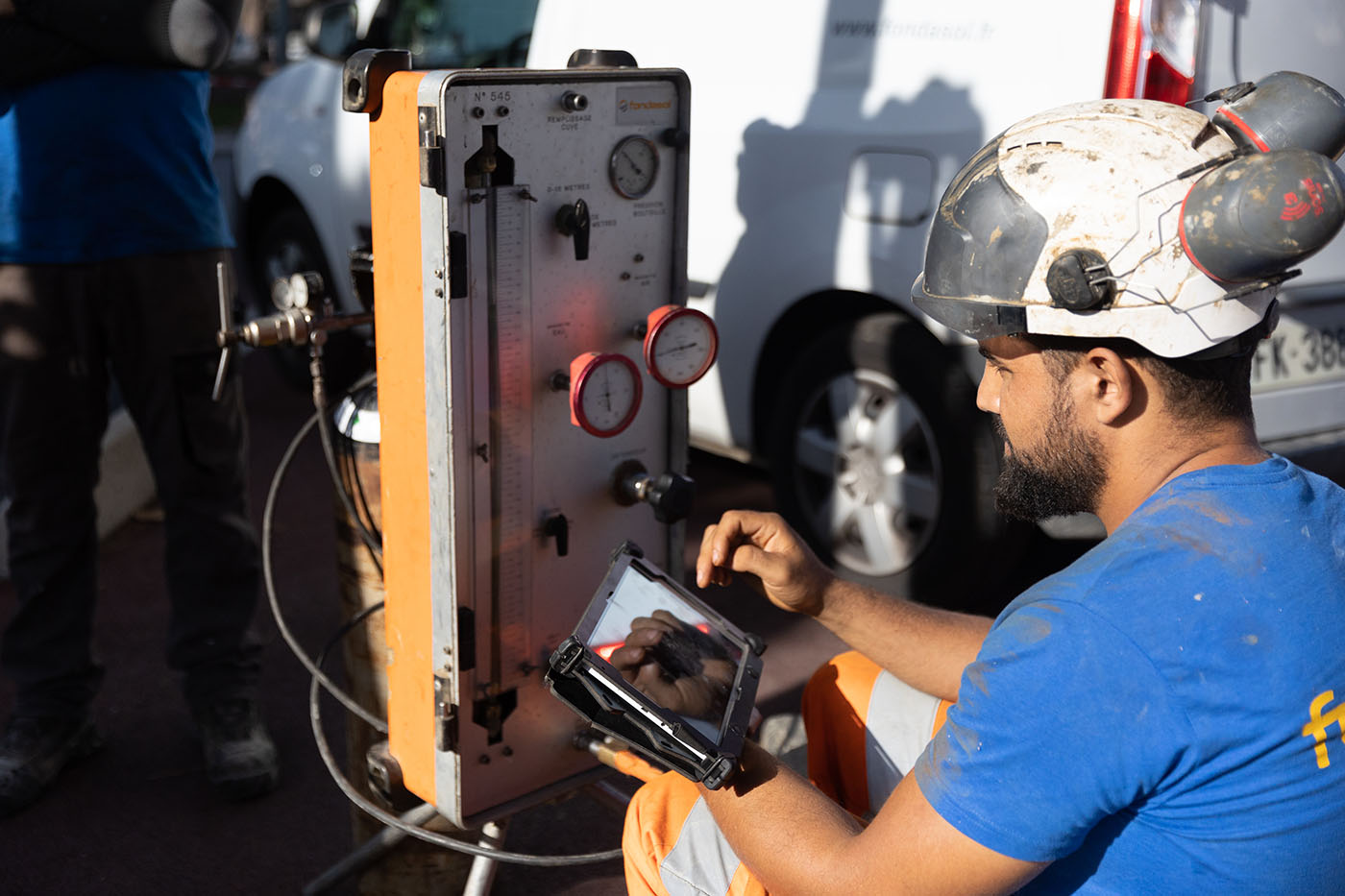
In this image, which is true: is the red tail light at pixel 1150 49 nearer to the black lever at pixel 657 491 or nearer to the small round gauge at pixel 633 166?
the small round gauge at pixel 633 166

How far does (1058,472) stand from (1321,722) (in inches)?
15.5

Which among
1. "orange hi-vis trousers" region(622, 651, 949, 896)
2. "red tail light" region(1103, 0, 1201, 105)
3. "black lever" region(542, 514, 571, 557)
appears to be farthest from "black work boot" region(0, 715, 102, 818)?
"red tail light" region(1103, 0, 1201, 105)

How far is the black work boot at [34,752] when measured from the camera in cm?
275

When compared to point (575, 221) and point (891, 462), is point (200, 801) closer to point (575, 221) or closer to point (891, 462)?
point (575, 221)

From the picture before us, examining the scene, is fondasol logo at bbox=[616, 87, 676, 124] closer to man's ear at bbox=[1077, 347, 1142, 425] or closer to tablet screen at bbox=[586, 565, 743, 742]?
tablet screen at bbox=[586, 565, 743, 742]

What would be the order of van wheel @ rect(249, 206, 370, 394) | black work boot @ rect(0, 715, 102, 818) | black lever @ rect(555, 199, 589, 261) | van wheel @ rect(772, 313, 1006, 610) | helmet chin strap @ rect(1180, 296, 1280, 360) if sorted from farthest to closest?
van wheel @ rect(249, 206, 370, 394) → van wheel @ rect(772, 313, 1006, 610) → black work boot @ rect(0, 715, 102, 818) → black lever @ rect(555, 199, 589, 261) → helmet chin strap @ rect(1180, 296, 1280, 360)

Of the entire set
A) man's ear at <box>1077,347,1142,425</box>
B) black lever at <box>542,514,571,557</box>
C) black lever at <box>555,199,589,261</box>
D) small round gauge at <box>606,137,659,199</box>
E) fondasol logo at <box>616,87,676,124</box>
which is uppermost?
fondasol logo at <box>616,87,676,124</box>

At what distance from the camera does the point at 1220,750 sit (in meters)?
1.28

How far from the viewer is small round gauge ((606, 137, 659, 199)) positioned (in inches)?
81.4

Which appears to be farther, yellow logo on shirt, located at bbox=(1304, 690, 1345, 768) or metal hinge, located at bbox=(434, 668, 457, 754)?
metal hinge, located at bbox=(434, 668, 457, 754)

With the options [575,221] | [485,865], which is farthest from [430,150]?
[485,865]

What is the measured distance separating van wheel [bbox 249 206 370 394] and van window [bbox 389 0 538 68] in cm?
100

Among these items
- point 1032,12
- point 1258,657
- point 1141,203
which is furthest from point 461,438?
point 1032,12

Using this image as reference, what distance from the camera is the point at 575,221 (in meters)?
2.00
